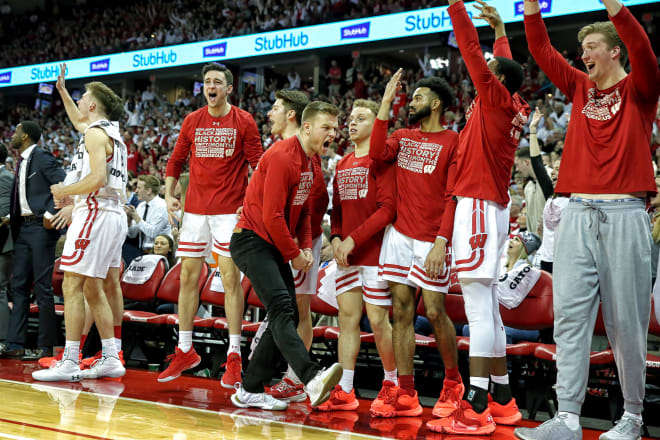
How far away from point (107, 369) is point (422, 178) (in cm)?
272

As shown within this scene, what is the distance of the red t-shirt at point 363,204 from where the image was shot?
443 centimetres

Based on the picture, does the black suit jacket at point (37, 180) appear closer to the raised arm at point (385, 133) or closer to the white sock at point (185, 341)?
the white sock at point (185, 341)

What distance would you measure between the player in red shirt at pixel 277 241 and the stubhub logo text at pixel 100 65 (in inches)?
890

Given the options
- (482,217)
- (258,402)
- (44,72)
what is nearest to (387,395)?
(258,402)

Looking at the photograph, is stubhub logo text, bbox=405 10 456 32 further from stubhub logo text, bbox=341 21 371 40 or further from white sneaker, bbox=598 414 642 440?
white sneaker, bbox=598 414 642 440

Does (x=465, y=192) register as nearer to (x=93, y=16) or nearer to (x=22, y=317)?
(x=22, y=317)

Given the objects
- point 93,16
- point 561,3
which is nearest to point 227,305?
Result: point 561,3

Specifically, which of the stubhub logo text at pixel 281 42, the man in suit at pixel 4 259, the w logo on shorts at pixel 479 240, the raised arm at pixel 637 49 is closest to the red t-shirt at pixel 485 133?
the w logo on shorts at pixel 479 240

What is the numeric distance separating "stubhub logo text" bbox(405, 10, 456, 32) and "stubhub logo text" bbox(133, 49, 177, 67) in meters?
8.83

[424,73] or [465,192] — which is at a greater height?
[424,73]

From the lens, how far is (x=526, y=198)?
758cm

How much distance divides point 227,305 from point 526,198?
154 inches

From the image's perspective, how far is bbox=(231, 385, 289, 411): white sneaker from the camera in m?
4.23

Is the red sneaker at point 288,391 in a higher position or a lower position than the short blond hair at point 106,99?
lower
